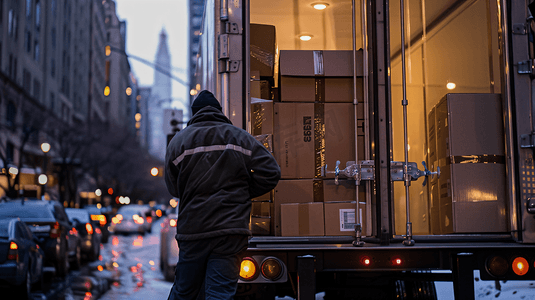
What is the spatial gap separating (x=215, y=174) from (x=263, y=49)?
2021 mm

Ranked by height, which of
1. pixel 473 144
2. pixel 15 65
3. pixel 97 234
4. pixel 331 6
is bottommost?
pixel 97 234

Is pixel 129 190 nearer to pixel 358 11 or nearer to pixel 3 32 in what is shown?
pixel 3 32

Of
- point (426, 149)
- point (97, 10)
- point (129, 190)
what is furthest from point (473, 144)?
point (97, 10)

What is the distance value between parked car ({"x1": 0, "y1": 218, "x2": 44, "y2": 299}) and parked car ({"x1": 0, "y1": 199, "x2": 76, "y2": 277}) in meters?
2.20

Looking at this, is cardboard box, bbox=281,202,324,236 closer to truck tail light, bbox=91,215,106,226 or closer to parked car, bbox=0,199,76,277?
parked car, bbox=0,199,76,277

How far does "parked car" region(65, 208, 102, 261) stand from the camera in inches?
677

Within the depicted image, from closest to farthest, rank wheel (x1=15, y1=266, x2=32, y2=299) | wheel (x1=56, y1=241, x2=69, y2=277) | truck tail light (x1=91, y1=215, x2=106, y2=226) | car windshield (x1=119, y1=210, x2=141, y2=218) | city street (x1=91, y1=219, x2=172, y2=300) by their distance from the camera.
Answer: wheel (x1=15, y1=266, x2=32, y2=299)
city street (x1=91, y1=219, x2=172, y2=300)
wheel (x1=56, y1=241, x2=69, y2=277)
truck tail light (x1=91, y1=215, x2=106, y2=226)
car windshield (x1=119, y1=210, x2=141, y2=218)

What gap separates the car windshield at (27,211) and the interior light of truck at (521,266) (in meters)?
9.82

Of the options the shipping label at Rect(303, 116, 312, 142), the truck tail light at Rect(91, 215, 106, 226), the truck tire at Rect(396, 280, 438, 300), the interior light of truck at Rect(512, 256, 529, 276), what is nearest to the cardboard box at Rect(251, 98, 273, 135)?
the shipping label at Rect(303, 116, 312, 142)

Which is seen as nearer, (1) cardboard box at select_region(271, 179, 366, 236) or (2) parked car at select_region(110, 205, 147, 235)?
(1) cardboard box at select_region(271, 179, 366, 236)

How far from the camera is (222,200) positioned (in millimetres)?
4320

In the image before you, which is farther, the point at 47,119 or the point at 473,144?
the point at 47,119

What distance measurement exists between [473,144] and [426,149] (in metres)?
0.59

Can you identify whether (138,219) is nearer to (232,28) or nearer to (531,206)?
→ (232,28)
